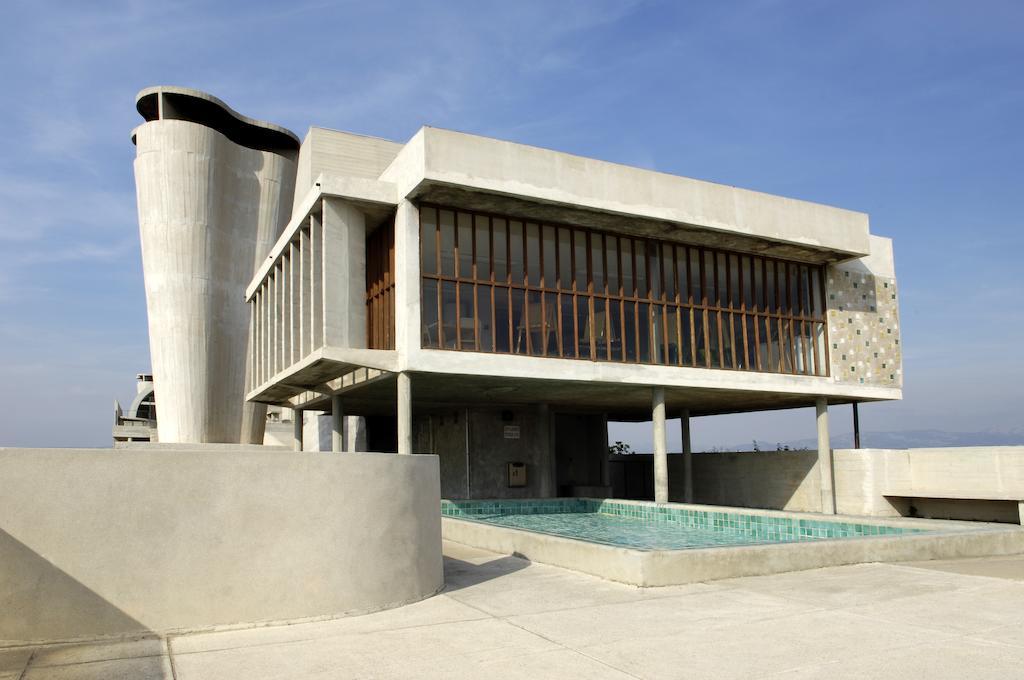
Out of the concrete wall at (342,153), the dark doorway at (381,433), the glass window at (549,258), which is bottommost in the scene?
the dark doorway at (381,433)

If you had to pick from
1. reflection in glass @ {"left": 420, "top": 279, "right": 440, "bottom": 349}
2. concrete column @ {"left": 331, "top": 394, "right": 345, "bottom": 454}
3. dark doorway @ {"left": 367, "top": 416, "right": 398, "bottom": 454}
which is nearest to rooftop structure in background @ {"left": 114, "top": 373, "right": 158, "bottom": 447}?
dark doorway @ {"left": 367, "top": 416, "right": 398, "bottom": 454}

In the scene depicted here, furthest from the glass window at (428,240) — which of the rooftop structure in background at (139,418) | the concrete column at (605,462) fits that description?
the rooftop structure in background at (139,418)

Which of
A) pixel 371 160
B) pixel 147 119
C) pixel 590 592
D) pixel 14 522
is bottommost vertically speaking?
pixel 590 592

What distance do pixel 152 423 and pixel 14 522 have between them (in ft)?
196

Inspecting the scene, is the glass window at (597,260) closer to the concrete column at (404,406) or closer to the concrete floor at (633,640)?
the concrete column at (404,406)

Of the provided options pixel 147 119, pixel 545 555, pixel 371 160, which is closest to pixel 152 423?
pixel 147 119

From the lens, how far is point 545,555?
1260 cm

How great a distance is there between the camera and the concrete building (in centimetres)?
2036

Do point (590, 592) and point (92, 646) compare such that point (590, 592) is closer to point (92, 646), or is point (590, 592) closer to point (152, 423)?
point (92, 646)

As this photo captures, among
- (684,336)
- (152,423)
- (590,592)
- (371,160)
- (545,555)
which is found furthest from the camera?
(152,423)

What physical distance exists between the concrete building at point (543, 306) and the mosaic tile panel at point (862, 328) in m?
0.07

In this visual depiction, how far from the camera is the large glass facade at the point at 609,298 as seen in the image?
818 inches

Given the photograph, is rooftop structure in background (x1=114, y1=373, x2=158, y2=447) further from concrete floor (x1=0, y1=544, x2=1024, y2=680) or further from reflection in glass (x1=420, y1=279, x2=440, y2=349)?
concrete floor (x1=0, y1=544, x2=1024, y2=680)

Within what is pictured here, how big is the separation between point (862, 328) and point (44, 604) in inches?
1054
